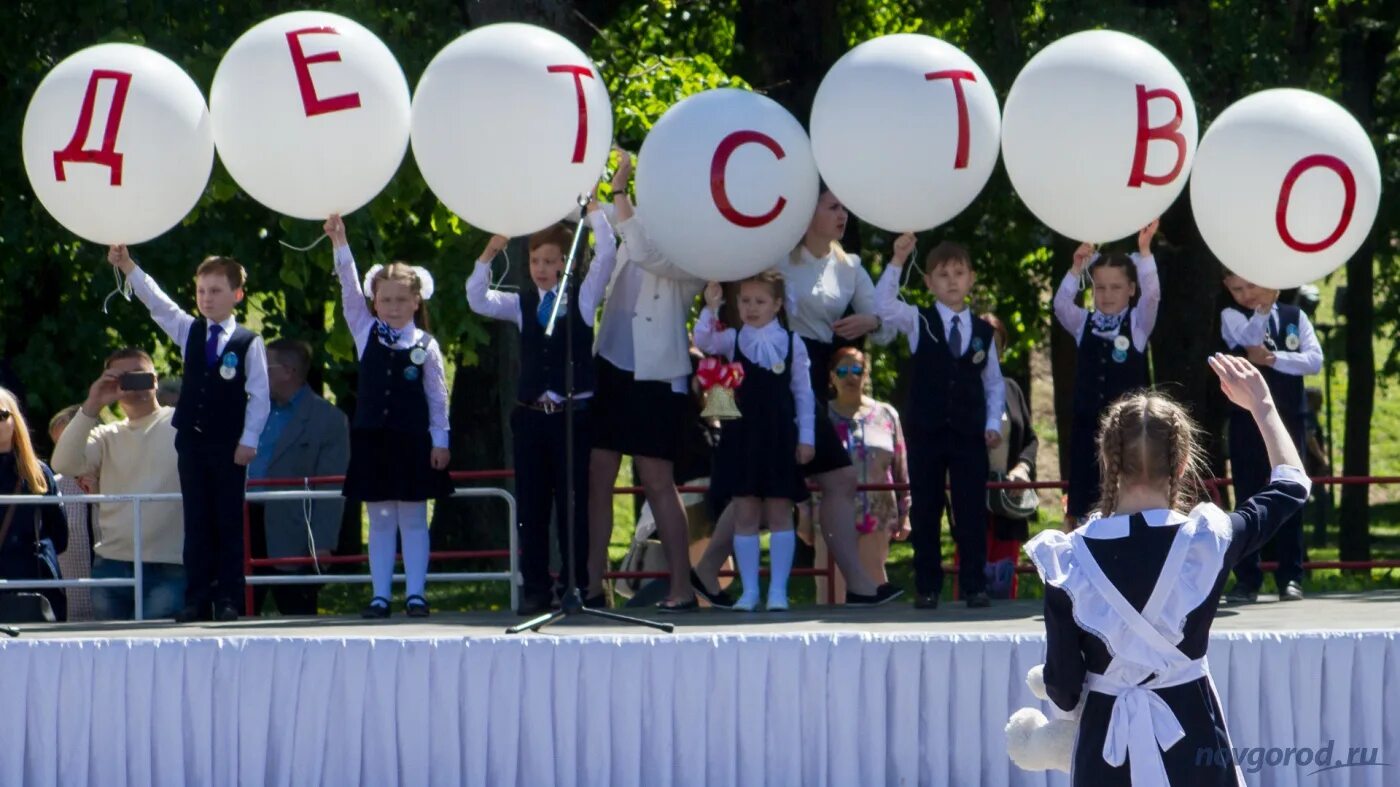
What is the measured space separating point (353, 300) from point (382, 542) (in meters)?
0.98

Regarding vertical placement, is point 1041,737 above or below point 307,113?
below

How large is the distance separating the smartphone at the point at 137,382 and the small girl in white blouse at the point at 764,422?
8.21 feet

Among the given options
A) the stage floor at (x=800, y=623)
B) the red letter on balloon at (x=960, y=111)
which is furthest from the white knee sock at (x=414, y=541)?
the red letter on balloon at (x=960, y=111)

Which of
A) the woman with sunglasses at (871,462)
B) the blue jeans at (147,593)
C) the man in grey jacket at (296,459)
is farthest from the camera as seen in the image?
the man in grey jacket at (296,459)

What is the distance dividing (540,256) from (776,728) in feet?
7.67

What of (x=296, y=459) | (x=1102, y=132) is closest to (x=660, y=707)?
(x=1102, y=132)

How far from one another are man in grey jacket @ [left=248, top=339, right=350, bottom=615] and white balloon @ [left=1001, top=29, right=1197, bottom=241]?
3936 mm

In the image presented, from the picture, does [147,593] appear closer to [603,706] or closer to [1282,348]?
[603,706]

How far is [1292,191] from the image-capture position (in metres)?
7.30

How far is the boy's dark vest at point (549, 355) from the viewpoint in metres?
7.83

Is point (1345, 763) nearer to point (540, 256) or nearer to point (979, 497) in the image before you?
A: point (979, 497)

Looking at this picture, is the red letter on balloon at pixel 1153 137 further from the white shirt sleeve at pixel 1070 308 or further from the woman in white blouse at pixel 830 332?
the woman in white blouse at pixel 830 332

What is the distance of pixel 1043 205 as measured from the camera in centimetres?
756

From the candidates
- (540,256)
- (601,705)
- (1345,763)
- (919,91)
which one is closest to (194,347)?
(540,256)
